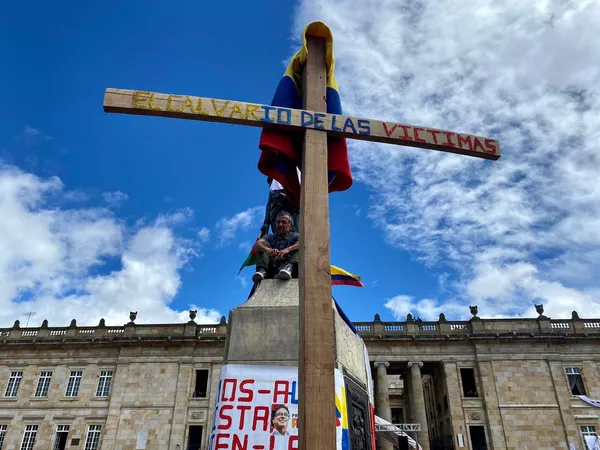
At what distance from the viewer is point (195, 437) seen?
2877cm

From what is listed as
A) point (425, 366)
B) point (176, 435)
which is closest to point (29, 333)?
point (176, 435)

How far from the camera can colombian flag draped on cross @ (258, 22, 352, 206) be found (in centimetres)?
387

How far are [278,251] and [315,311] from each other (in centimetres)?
260

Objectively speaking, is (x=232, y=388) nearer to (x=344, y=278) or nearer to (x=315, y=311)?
(x=315, y=311)

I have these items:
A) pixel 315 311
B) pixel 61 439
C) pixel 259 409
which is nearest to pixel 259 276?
pixel 259 409

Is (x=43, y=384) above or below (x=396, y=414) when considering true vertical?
below

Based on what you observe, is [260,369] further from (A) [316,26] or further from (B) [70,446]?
(B) [70,446]

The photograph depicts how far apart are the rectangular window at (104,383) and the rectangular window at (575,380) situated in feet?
95.7

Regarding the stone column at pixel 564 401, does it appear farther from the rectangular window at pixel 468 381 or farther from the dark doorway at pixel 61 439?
the dark doorway at pixel 61 439

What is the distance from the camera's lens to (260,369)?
14.9 ft

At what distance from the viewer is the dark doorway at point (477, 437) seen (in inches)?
1098

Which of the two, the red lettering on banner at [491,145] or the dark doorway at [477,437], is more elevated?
the dark doorway at [477,437]

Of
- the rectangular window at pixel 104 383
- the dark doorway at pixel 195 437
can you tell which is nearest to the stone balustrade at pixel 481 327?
the dark doorway at pixel 195 437

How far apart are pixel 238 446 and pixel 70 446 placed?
30.3 metres
